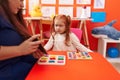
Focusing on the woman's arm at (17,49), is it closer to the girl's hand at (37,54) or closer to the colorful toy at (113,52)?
the girl's hand at (37,54)

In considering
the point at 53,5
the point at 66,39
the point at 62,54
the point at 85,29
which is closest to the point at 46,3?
the point at 53,5

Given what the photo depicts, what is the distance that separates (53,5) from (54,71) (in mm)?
2645

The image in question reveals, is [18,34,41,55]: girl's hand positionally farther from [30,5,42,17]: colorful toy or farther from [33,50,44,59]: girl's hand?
[30,5,42,17]: colorful toy

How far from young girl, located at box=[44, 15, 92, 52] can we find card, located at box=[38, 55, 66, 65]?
860 mm

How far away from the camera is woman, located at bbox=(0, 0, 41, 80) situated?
2.76ft

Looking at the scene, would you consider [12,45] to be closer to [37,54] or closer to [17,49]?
[17,49]

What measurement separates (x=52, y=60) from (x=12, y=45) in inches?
10.0

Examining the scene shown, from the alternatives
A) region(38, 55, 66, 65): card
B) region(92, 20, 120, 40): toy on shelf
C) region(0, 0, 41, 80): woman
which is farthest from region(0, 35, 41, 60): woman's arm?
region(92, 20, 120, 40): toy on shelf

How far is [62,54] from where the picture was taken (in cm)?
120

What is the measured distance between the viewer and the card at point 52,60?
101 centimetres

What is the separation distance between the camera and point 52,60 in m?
1.06

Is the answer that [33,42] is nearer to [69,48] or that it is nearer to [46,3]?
[69,48]

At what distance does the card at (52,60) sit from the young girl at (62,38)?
86cm

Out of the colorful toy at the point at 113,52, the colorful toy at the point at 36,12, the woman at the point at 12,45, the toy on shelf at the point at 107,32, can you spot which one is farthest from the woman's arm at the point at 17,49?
the colorful toy at the point at 113,52
